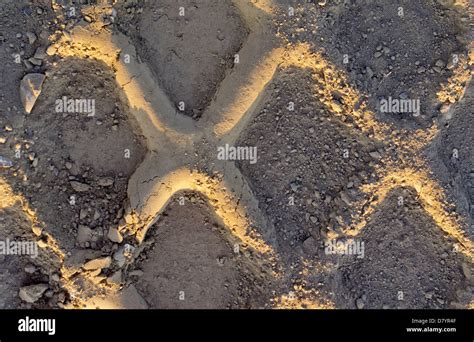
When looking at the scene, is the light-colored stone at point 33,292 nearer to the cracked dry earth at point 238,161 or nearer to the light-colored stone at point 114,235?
the cracked dry earth at point 238,161

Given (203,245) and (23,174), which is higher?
(23,174)

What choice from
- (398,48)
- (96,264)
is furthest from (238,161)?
(398,48)

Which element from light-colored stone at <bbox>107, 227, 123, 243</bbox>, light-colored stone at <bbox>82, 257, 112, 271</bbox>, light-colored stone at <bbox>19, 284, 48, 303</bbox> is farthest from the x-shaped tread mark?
light-colored stone at <bbox>19, 284, 48, 303</bbox>

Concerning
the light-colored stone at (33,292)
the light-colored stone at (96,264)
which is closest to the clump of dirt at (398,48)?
the light-colored stone at (96,264)

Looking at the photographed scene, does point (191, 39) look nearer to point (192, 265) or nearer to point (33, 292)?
point (192, 265)

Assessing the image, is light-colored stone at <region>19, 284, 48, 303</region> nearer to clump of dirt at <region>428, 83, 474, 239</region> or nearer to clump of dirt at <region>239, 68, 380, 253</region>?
clump of dirt at <region>239, 68, 380, 253</region>
